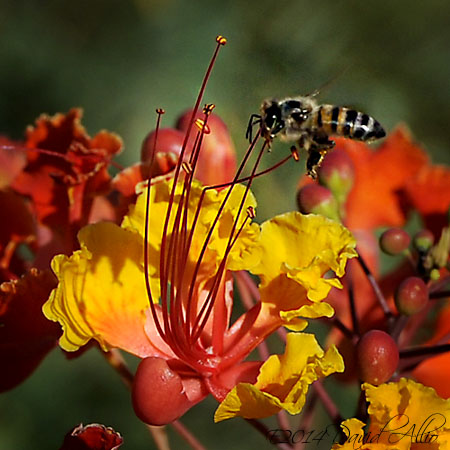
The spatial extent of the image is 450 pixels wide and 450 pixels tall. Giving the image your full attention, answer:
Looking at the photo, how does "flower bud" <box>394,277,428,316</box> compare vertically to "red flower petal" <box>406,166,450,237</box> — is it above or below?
below

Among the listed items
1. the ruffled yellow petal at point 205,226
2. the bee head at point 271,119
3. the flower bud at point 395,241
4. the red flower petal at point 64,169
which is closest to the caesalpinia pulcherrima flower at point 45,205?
the red flower petal at point 64,169

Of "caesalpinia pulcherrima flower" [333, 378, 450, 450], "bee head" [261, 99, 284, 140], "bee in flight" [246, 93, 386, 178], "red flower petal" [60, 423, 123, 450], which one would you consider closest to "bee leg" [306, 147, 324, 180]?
"bee in flight" [246, 93, 386, 178]

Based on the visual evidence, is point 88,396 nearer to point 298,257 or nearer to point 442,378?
point 442,378

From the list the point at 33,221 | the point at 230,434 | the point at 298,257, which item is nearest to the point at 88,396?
the point at 230,434

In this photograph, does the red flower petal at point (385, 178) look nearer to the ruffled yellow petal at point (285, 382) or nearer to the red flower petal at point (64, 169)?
the red flower petal at point (64, 169)

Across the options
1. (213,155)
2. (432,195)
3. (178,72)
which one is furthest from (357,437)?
(178,72)

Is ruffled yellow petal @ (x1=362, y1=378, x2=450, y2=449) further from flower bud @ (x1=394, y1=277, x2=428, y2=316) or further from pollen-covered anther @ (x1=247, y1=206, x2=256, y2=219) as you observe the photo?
pollen-covered anther @ (x1=247, y1=206, x2=256, y2=219)
